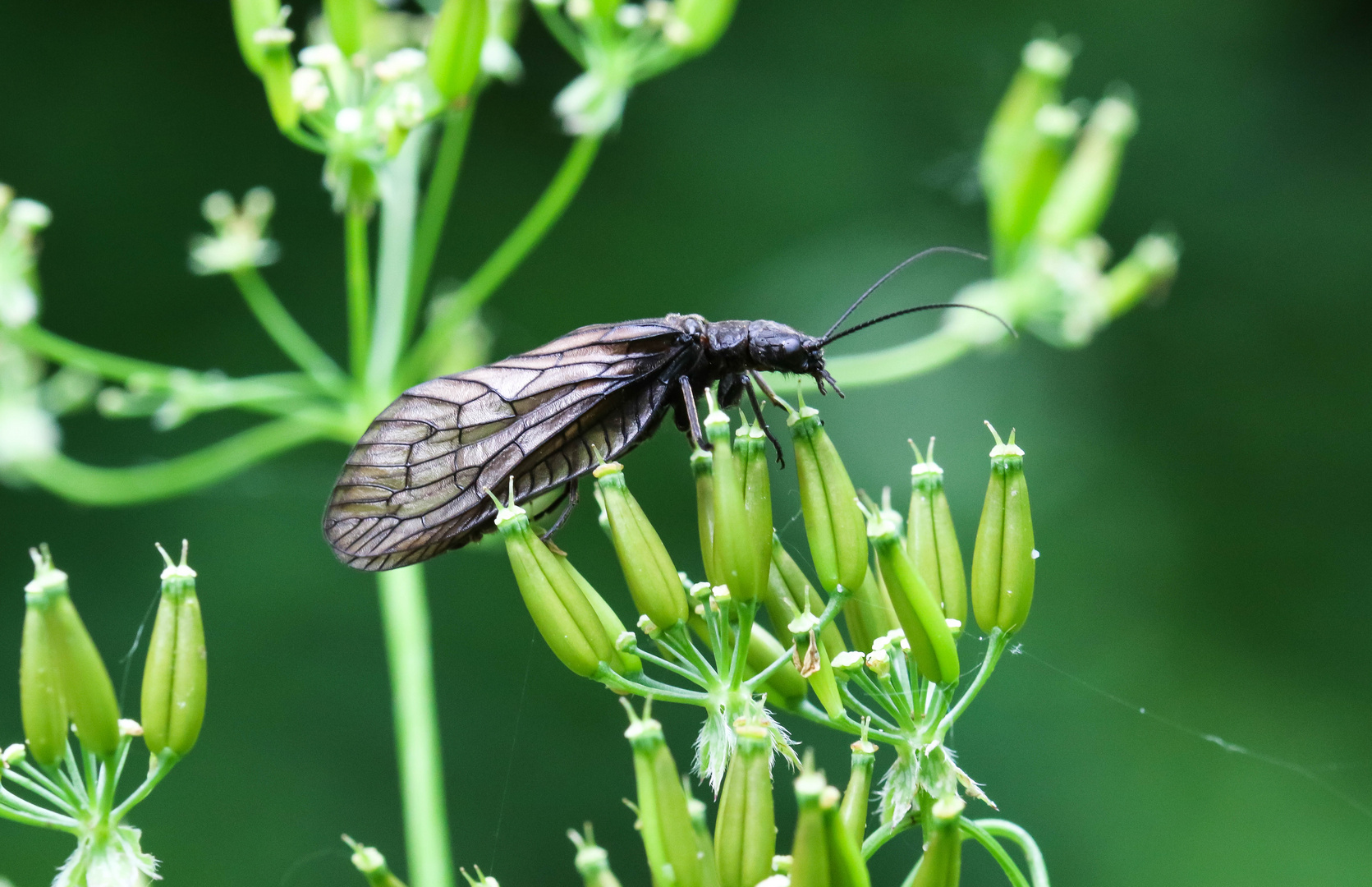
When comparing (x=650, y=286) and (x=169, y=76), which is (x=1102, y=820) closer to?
(x=650, y=286)

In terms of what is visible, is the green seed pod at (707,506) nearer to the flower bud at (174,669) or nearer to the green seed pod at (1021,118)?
the flower bud at (174,669)

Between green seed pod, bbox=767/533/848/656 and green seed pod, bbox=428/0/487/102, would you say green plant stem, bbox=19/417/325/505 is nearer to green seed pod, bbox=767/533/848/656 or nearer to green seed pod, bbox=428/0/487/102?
green seed pod, bbox=428/0/487/102

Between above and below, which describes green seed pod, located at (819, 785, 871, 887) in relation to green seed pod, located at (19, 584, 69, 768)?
below

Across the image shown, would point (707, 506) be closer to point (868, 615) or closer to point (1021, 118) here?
point (868, 615)

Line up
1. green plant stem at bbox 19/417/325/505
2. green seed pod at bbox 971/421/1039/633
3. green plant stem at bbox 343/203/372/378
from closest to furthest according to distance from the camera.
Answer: green seed pod at bbox 971/421/1039/633 → green plant stem at bbox 343/203/372/378 → green plant stem at bbox 19/417/325/505

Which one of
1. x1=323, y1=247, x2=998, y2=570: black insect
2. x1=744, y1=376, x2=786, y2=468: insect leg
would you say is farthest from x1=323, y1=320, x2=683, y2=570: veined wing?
x1=744, y1=376, x2=786, y2=468: insect leg

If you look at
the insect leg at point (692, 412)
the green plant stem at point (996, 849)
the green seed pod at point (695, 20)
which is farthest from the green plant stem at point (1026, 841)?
the green seed pod at point (695, 20)

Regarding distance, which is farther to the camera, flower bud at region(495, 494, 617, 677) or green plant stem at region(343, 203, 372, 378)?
green plant stem at region(343, 203, 372, 378)
